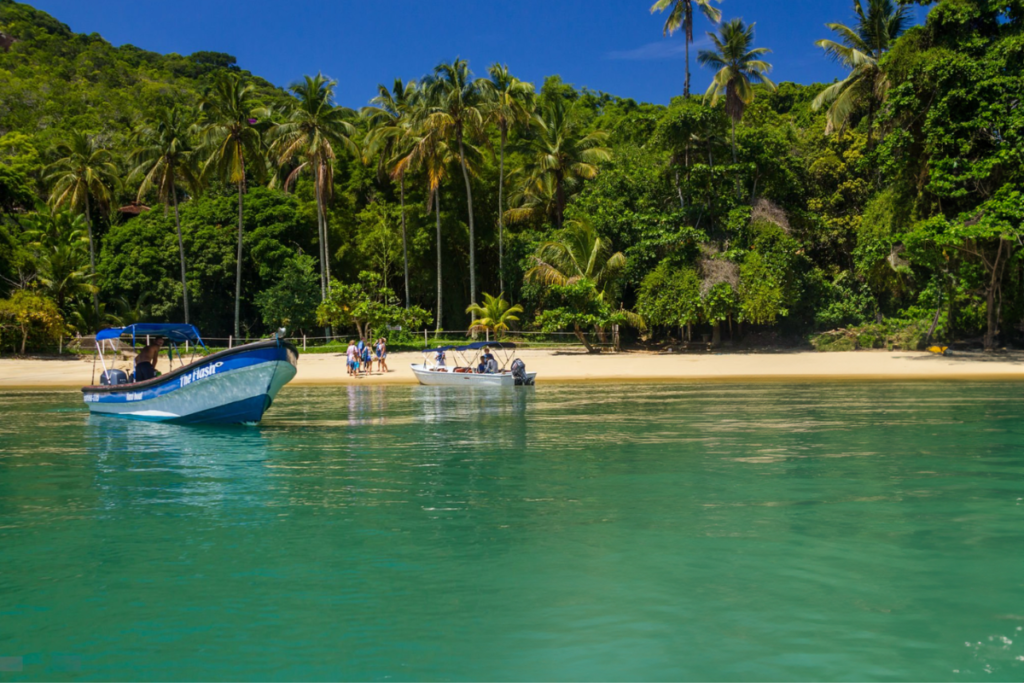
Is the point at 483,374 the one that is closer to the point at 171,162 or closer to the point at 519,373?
the point at 519,373

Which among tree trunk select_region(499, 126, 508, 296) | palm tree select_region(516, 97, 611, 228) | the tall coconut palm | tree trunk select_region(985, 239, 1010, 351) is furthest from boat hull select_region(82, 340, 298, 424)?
palm tree select_region(516, 97, 611, 228)

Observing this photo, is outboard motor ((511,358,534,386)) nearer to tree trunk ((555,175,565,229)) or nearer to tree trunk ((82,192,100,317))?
tree trunk ((555,175,565,229))

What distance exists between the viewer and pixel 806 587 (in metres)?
6.42

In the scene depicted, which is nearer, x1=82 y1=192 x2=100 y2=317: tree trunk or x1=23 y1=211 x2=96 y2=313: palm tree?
x1=23 y1=211 x2=96 y2=313: palm tree

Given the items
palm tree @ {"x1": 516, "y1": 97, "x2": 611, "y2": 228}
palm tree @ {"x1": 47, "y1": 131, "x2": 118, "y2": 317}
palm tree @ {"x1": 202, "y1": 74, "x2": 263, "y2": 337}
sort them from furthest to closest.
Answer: palm tree @ {"x1": 47, "y1": 131, "x2": 118, "y2": 317}
palm tree @ {"x1": 516, "y1": 97, "x2": 611, "y2": 228}
palm tree @ {"x1": 202, "y1": 74, "x2": 263, "y2": 337}

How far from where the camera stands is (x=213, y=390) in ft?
56.1

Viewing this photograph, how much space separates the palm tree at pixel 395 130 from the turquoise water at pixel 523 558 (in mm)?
30476

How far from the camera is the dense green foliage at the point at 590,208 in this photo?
30922 mm

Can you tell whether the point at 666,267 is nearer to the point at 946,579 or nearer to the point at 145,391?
the point at 145,391

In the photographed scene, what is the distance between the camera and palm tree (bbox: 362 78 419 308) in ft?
141

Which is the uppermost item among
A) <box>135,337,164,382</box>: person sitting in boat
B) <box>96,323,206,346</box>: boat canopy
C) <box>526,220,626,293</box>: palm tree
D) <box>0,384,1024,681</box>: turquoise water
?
<box>526,220,626,293</box>: palm tree

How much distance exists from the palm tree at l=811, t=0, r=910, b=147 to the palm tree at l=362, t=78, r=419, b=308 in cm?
2210

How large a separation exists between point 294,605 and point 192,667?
1.09 metres

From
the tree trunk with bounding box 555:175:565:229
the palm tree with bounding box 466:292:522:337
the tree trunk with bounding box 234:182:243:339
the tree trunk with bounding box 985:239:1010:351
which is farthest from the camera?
the tree trunk with bounding box 555:175:565:229
